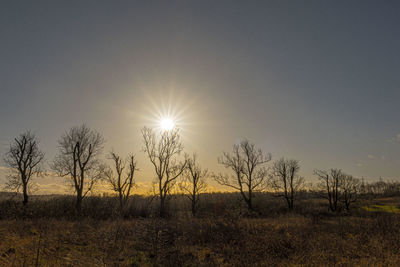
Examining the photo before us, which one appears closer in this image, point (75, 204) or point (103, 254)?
point (103, 254)

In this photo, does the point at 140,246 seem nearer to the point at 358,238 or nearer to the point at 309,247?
the point at 309,247

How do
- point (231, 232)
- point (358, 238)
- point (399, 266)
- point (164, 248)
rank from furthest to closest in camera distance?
point (231, 232) → point (358, 238) → point (164, 248) → point (399, 266)

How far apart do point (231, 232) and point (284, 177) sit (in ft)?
98.1

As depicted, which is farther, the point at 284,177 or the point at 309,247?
the point at 284,177

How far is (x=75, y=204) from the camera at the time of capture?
82.3 ft

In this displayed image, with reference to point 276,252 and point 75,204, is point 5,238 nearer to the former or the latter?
point 276,252

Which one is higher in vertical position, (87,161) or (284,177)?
(87,161)

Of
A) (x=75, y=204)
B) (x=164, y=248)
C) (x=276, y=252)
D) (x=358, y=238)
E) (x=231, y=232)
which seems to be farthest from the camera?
(x=75, y=204)

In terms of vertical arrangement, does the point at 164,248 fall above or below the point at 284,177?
below

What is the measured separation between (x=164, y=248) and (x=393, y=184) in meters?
152

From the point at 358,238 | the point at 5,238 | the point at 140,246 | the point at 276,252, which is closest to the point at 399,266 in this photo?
the point at 276,252

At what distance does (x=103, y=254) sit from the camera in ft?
29.8

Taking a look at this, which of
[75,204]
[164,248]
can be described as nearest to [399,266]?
[164,248]

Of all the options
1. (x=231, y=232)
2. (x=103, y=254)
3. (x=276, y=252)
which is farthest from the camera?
(x=231, y=232)
